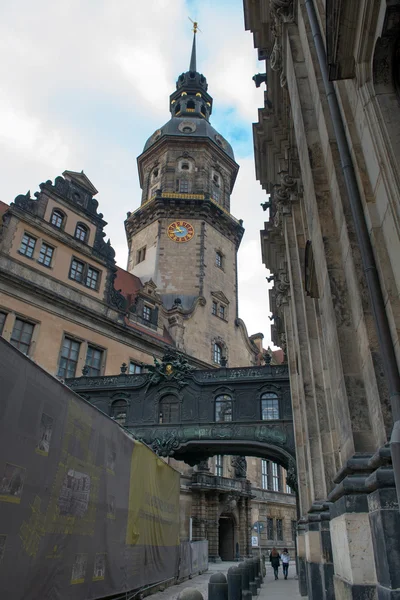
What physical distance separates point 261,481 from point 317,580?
33900mm

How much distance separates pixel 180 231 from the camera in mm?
40062

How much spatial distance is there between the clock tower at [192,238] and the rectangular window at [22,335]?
12349 millimetres

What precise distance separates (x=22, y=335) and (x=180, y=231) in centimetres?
2054

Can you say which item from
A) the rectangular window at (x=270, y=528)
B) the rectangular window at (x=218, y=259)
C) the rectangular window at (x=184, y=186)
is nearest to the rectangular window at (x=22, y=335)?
the rectangular window at (x=218, y=259)

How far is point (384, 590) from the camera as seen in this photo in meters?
2.99

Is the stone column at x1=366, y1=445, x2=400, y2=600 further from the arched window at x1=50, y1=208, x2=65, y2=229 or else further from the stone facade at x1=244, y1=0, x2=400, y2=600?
the arched window at x1=50, y1=208, x2=65, y2=229

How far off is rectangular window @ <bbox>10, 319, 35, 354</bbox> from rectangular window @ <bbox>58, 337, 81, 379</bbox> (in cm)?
213

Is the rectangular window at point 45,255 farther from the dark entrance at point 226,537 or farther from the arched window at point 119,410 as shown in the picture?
the dark entrance at point 226,537

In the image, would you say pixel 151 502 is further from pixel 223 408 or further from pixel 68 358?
pixel 68 358

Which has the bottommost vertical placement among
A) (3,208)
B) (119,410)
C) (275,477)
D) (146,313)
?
(119,410)

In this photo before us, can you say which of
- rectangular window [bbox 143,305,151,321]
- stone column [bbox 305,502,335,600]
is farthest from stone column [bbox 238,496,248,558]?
stone column [bbox 305,502,335,600]

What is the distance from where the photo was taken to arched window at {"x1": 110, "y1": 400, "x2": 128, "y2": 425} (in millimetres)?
18922

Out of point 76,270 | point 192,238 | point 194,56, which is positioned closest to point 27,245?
point 76,270

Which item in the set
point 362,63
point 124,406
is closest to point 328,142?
point 362,63
